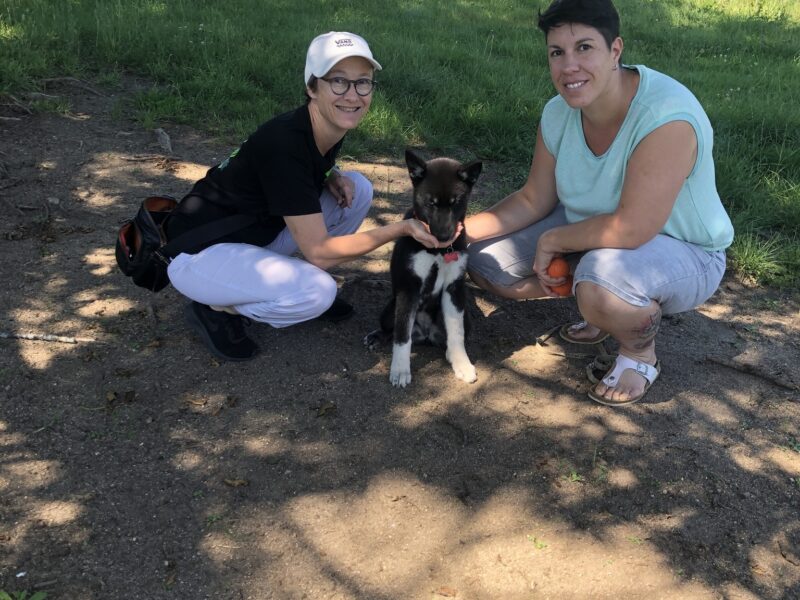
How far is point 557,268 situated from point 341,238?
1197 mm

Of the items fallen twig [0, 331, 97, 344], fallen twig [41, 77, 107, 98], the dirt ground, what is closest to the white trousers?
the dirt ground

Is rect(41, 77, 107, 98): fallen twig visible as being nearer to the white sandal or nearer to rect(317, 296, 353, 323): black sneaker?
rect(317, 296, 353, 323): black sneaker

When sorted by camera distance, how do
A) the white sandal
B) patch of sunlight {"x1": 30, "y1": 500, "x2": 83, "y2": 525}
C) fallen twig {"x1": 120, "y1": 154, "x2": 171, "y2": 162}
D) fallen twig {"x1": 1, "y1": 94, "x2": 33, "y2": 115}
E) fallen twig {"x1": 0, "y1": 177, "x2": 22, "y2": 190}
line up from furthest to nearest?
fallen twig {"x1": 1, "y1": 94, "x2": 33, "y2": 115} → fallen twig {"x1": 120, "y1": 154, "x2": 171, "y2": 162} → fallen twig {"x1": 0, "y1": 177, "x2": 22, "y2": 190} → the white sandal → patch of sunlight {"x1": 30, "y1": 500, "x2": 83, "y2": 525}

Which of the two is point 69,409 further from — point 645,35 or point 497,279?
point 645,35

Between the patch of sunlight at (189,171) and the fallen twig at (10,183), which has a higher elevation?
the patch of sunlight at (189,171)

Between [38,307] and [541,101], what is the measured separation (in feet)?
16.8

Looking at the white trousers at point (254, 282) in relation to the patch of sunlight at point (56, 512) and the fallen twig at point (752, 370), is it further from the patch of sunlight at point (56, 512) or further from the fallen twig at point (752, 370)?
the fallen twig at point (752, 370)

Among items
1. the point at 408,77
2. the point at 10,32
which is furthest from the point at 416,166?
the point at 10,32

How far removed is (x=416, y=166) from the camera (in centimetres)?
380

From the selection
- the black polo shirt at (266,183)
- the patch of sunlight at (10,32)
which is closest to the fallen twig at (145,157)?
the patch of sunlight at (10,32)

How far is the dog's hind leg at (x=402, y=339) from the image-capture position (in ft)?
12.6

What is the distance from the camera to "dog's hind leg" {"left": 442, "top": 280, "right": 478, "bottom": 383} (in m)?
3.95

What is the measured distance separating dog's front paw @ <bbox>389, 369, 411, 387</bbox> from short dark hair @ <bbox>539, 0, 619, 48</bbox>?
1.91 metres

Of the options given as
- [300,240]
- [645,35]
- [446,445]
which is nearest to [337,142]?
[300,240]
